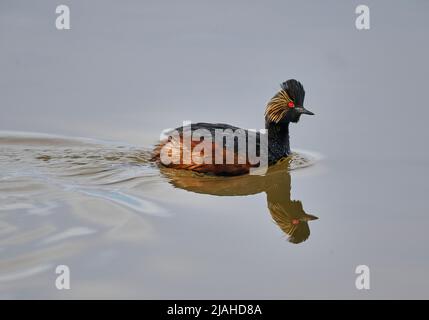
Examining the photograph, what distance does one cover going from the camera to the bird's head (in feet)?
28.0

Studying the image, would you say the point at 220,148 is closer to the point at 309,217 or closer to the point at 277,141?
the point at 277,141

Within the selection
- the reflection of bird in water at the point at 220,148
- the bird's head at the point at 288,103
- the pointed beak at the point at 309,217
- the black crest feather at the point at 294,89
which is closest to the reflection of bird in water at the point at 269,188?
the pointed beak at the point at 309,217

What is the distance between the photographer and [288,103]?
8.61m

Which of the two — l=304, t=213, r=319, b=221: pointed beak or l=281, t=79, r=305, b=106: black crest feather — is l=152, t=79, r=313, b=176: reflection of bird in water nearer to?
l=281, t=79, r=305, b=106: black crest feather

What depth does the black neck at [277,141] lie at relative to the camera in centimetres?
838

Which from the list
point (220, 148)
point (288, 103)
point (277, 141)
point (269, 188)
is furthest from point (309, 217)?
point (288, 103)

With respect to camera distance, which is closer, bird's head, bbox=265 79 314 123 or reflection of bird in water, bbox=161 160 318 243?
reflection of bird in water, bbox=161 160 318 243

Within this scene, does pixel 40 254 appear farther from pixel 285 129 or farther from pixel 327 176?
pixel 285 129

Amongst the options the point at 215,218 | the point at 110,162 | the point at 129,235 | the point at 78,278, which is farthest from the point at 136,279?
the point at 110,162

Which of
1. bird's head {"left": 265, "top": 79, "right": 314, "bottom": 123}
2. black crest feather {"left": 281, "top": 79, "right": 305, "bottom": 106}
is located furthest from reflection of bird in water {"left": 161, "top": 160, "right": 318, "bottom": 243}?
black crest feather {"left": 281, "top": 79, "right": 305, "bottom": 106}

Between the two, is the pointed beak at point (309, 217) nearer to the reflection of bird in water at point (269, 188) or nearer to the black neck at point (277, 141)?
the reflection of bird in water at point (269, 188)

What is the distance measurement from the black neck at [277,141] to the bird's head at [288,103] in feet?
0.29

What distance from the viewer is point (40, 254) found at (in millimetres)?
5172

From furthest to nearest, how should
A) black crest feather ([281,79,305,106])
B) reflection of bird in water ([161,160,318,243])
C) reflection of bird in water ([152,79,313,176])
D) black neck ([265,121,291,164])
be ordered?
black crest feather ([281,79,305,106]), black neck ([265,121,291,164]), reflection of bird in water ([152,79,313,176]), reflection of bird in water ([161,160,318,243])
